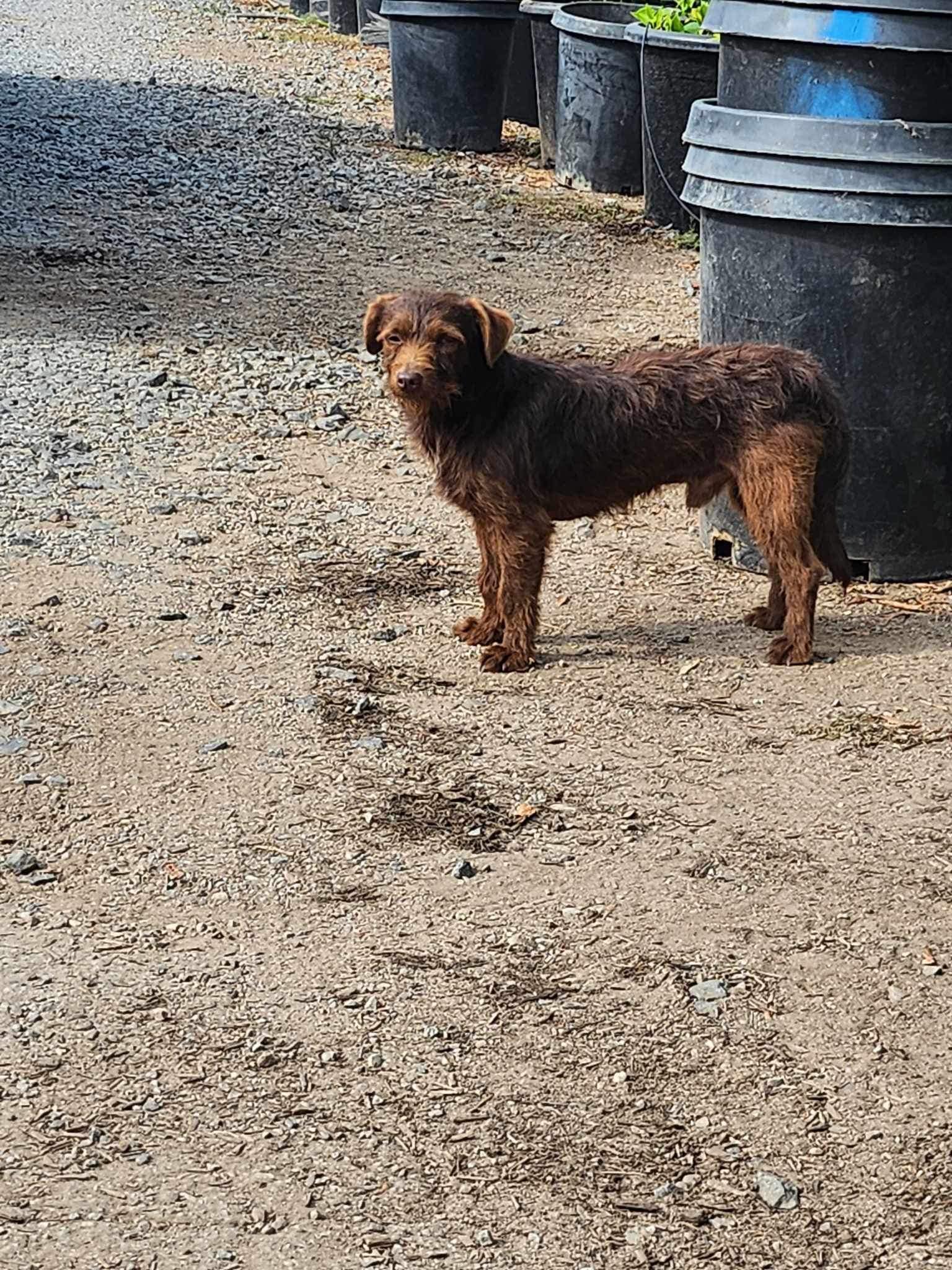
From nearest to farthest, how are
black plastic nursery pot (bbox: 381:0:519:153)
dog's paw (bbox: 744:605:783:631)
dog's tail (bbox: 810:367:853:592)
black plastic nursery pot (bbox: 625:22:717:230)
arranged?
dog's tail (bbox: 810:367:853:592), dog's paw (bbox: 744:605:783:631), black plastic nursery pot (bbox: 625:22:717:230), black plastic nursery pot (bbox: 381:0:519:153)

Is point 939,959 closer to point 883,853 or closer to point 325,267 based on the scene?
point 883,853

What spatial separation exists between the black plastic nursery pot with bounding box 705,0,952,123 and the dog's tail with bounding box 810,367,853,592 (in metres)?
0.84

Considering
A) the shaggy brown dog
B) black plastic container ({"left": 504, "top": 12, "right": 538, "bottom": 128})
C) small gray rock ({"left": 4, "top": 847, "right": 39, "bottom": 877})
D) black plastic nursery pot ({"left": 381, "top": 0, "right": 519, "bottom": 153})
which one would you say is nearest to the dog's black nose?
the shaggy brown dog

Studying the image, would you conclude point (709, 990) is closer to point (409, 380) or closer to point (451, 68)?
point (409, 380)

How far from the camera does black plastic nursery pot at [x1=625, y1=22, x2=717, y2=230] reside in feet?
34.9

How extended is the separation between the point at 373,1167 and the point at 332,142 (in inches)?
485

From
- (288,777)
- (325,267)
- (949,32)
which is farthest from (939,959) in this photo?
(325,267)

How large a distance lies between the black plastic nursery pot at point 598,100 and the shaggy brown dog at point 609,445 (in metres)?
7.10

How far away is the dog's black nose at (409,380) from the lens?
5047 millimetres

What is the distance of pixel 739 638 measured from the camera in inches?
223

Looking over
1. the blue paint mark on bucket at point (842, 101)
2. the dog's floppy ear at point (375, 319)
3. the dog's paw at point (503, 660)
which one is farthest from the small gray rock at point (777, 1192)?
the blue paint mark on bucket at point (842, 101)

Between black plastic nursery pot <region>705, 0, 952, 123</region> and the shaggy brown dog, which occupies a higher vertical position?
black plastic nursery pot <region>705, 0, 952, 123</region>

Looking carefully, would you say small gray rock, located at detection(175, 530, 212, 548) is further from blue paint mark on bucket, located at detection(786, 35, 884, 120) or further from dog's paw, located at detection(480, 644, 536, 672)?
blue paint mark on bucket, located at detection(786, 35, 884, 120)

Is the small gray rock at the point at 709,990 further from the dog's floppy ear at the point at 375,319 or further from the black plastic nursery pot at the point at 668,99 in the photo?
the black plastic nursery pot at the point at 668,99
